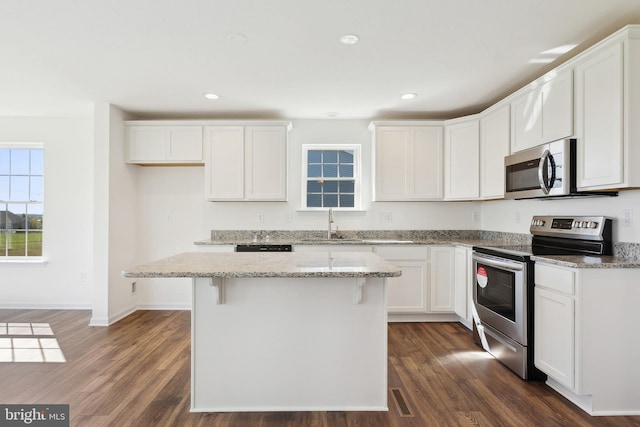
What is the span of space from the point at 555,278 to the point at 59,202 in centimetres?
Result: 542

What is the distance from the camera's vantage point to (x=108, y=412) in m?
2.12

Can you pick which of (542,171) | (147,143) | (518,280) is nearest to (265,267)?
(518,280)

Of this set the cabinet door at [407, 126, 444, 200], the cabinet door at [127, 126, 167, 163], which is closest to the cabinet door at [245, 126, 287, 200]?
the cabinet door at [127, 126, 167, 163]

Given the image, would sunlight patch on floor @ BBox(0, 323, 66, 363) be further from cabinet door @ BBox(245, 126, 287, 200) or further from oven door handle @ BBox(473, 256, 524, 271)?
oven door handle @ BBox(473, 256, 524, 271)

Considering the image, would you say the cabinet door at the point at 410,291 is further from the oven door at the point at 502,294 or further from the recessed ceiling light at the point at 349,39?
the recessed ceiling light at the point at 349,39

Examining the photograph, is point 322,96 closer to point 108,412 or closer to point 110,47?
point 110,47

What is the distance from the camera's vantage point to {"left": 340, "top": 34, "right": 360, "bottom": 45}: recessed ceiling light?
2.43 meters

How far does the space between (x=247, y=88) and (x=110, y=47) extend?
3.92 feet

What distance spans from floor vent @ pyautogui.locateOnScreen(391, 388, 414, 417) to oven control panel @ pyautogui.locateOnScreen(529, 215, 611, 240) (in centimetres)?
184

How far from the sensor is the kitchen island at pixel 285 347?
210 cm

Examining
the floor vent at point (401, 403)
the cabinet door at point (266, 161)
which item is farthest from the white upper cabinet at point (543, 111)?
the cabinet door at point (266, 161)

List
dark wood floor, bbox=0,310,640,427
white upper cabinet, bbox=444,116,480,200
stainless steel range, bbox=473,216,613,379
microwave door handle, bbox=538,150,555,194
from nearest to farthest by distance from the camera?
dark wood floor, bbox=0,310,640,427
stainless steel range, bbox=473,216,613,379
microwave door handle, bbox=538,150,555,194
white upper cabinet, bbox=444,116,480,200

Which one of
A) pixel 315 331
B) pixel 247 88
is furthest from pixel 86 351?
pixel 247 88

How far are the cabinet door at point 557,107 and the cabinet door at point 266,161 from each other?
265cm
